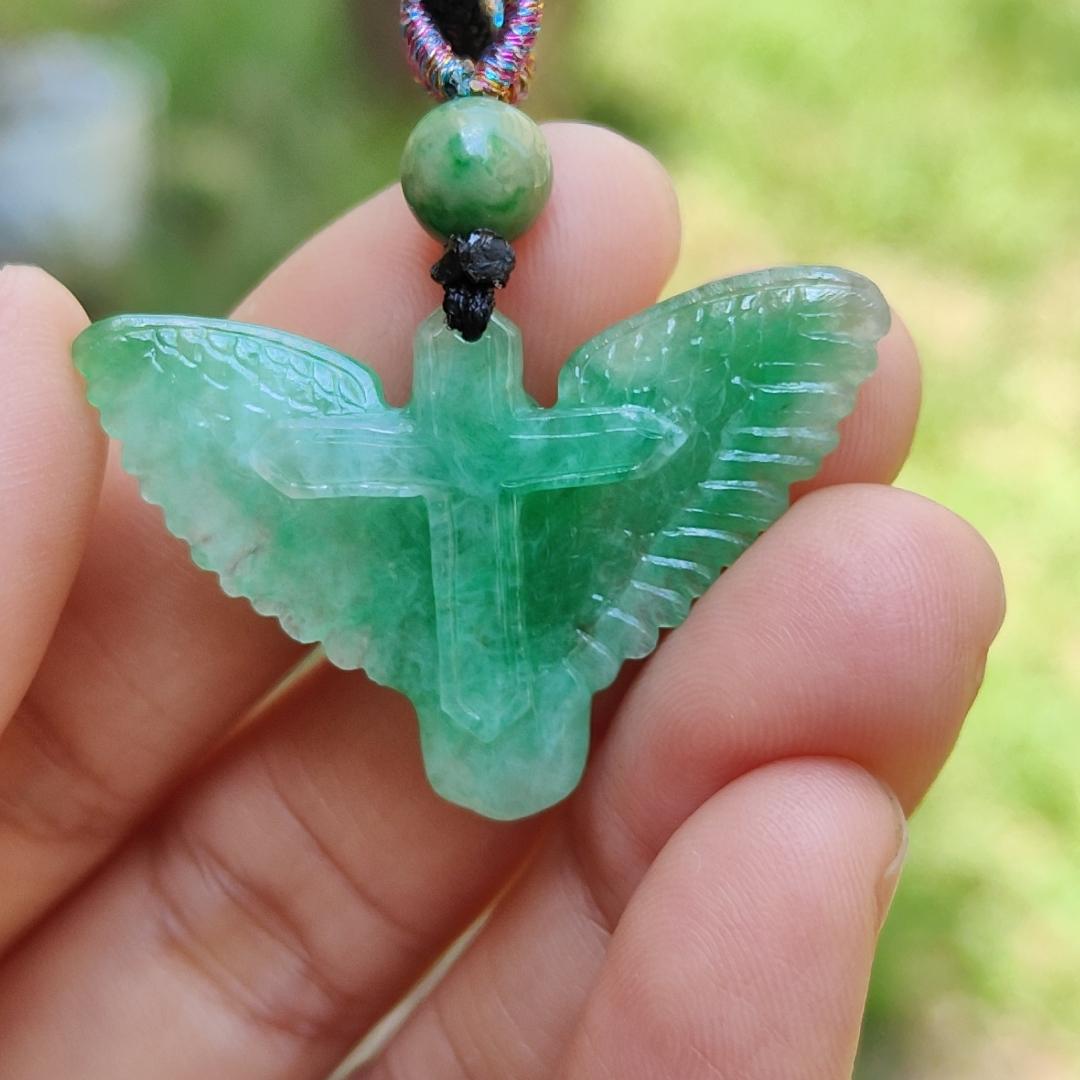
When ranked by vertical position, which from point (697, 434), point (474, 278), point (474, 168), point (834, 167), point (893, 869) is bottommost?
point (893, 869)

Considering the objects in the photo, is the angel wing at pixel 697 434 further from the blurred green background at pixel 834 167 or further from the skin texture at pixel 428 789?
the blurred green background at pixel 834 167

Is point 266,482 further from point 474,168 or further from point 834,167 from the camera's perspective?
point 834,167

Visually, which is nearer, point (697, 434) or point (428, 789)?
point (697, 434)

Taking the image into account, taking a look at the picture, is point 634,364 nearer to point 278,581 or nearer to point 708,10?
point 278,581

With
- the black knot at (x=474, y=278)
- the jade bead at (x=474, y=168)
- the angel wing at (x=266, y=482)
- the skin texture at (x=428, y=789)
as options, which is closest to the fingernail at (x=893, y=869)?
the skin texture at (x=428, y=789)

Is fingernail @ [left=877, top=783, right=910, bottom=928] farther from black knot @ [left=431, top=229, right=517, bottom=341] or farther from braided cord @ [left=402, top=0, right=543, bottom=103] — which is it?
braided cord @ [left=402, top=0, right=543, bottom=103]

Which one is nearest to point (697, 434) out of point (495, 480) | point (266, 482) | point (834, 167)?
point (495, 480)
